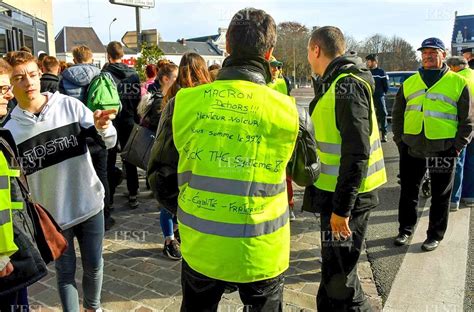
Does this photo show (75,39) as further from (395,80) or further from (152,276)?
(152,276)

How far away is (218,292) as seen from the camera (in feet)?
6.48

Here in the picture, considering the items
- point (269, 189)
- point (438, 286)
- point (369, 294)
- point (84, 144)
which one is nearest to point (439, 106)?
point (438, 286)

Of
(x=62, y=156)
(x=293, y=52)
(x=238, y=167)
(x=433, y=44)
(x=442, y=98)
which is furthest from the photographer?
(x=293, y=52)

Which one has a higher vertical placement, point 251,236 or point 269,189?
point 269,189

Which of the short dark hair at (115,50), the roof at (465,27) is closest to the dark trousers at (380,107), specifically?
the short dark hair at (115,50)

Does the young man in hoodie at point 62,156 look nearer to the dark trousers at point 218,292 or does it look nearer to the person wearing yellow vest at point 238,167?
the person wearing yellow vest at point 238,167

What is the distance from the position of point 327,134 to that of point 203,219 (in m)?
1.33

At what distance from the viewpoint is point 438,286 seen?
12.4 feet

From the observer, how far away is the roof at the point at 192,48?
82250 mm

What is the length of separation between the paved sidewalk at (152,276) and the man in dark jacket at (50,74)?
1.93 meters

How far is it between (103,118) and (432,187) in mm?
3634

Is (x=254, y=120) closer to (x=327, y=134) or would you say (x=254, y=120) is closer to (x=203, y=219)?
(x=203, y=219)

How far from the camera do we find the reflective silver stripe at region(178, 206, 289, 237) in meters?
1.82

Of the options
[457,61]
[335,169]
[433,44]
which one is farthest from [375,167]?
[457,61]
